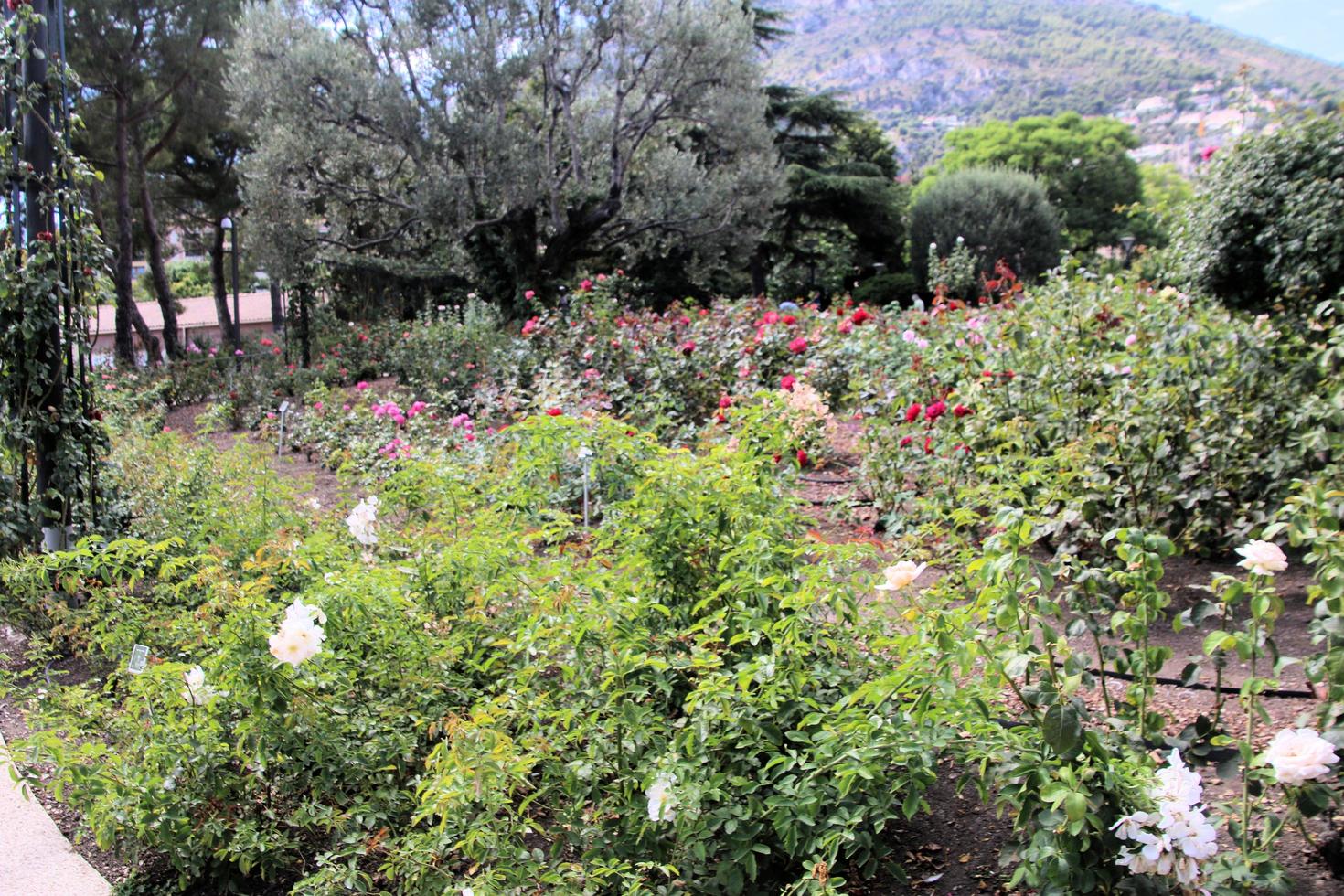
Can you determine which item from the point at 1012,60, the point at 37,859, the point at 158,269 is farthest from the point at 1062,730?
the point at 1012,60

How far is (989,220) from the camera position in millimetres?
22516

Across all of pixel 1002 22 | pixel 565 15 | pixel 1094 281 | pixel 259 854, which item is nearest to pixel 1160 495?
pixel 1094 281

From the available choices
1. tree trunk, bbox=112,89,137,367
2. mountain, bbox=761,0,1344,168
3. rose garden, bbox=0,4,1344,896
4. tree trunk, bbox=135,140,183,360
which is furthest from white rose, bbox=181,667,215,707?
mountain, bbox=761,0,1344,168

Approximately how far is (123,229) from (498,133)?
8.37 metres

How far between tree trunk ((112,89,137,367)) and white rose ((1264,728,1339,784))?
637 inches

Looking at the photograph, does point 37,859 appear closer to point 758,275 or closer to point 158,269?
point 158,269

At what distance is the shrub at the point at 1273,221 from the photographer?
Answer: 130 inches

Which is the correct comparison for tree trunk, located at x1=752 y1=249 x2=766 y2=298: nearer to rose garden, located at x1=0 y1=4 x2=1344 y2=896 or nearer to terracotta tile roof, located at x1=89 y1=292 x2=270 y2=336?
rose garden, located at x1=0 y1=4 x2=1344 y2=896

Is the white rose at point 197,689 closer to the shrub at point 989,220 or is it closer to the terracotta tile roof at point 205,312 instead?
the shrub at point 989,220

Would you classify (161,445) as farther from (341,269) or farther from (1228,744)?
(341,269)

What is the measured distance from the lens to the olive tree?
479 inches

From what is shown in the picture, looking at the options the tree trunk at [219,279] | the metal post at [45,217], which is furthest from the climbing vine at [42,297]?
the tree trunk at [219,279]

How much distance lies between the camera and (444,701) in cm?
216

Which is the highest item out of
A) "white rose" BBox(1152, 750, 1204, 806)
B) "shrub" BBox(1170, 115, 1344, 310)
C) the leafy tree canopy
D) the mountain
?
the mountain
